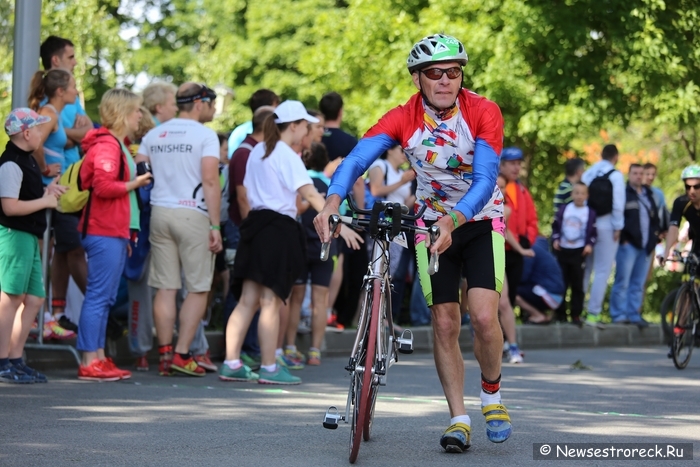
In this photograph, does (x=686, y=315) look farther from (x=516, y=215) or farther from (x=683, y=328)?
(x=516, y=215)

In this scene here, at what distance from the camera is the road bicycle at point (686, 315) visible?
1305cm

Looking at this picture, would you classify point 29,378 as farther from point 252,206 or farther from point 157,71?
point 157,71

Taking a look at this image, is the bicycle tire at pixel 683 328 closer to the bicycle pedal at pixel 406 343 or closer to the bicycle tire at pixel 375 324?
the bicycle pedal at pixel 406 343

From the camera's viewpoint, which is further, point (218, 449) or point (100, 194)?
point (100, 194)

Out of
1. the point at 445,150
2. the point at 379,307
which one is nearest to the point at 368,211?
the point at 379,307

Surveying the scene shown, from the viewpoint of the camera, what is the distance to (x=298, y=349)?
507 inches

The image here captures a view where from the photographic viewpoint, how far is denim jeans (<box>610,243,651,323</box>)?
17.3 metres

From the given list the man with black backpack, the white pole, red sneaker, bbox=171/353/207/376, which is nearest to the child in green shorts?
red sneaker, bbox=171/353/207/376

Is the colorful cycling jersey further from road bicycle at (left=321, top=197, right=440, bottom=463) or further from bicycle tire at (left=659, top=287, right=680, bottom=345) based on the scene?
bicycle tire at (left=659, top=287, right=680, bottom=345)

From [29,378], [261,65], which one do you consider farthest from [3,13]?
[261,65]

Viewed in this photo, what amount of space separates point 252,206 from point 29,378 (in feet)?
7.35

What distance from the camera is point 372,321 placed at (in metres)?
6.46

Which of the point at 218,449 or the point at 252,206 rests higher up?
the point at 252,206

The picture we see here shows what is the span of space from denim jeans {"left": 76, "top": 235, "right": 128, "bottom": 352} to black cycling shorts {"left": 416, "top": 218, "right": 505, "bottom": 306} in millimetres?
3658
